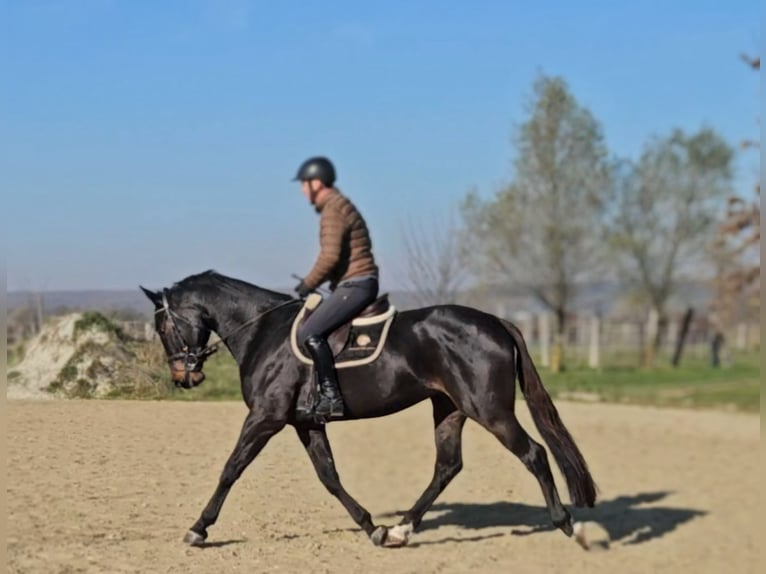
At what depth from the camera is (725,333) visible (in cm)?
2623

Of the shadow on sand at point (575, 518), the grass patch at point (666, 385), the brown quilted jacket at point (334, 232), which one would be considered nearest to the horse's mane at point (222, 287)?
the brown quilted jacket at point (334, 232)

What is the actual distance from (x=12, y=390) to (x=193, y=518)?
1.33 m

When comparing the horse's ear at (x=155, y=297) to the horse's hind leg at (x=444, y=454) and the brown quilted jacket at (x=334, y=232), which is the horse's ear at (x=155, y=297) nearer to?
the brown quilted jacket at (x=334, y=232)

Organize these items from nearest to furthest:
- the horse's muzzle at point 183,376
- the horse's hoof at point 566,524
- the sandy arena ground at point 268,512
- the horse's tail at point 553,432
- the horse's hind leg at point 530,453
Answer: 1. the sandy arena ground at point 268,512
2. the horse's muzzle at point 183,376
3. the horse's hind leg at point 530,453
4. the horse's hoof at point 566,524
5. the horse's tail at point 553,432

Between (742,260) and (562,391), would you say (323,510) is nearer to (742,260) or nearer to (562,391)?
(562,391)

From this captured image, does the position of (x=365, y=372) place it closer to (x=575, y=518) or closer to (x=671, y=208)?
(x=575, y=518)

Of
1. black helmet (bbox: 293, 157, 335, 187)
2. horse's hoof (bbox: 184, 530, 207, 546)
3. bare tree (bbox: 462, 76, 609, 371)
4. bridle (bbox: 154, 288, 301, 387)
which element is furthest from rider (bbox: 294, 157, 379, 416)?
bare tree (bbox: 462, 76, 609, 371)

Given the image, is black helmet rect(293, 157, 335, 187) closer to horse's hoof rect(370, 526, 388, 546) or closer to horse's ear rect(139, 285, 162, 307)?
horse's ear rect(139, 285, 162, 307)

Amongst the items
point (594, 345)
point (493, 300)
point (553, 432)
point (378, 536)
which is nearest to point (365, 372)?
point (378, 536)

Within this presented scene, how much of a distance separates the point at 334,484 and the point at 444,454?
82 cm

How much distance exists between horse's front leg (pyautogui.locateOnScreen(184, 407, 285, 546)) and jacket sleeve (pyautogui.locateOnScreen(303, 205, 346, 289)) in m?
0.86

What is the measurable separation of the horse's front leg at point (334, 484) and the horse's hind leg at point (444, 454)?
260 mm

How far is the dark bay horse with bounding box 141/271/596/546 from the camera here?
18.5 ft

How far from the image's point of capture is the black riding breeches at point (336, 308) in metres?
5.65
